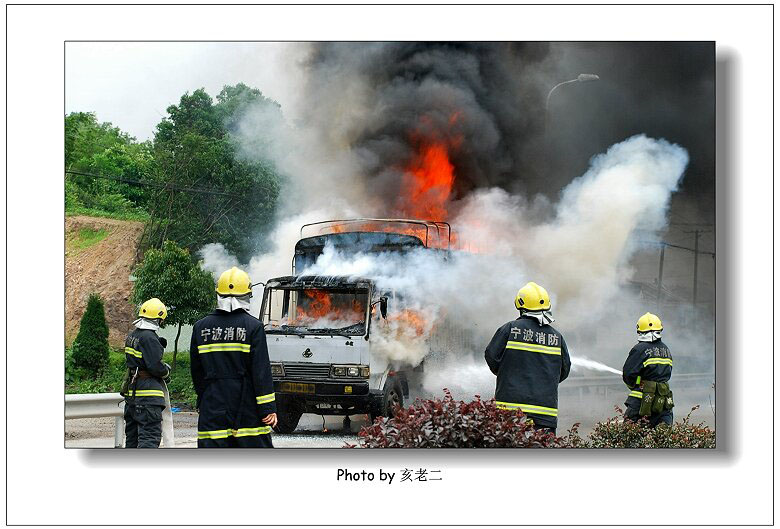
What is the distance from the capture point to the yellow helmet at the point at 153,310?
9.54 meters

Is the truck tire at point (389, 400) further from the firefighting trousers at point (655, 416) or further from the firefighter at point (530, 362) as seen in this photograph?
the firefighting trousers at point (655, 416)

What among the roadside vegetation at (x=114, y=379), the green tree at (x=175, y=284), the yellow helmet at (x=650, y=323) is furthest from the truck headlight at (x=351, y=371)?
the yellow helmet at (x=650, y=323)

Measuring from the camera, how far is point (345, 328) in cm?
1076

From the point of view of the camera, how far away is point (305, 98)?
10.4 metres

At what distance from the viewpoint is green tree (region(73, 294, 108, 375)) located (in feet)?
32.2

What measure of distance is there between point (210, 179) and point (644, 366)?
4.79m

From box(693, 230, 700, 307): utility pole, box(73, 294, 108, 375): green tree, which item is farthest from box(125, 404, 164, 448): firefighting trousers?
box(693, 230, 700, 307): utility pole

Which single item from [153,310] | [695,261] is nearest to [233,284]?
[153,310]

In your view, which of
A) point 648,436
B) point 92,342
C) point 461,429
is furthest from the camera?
point 92,342

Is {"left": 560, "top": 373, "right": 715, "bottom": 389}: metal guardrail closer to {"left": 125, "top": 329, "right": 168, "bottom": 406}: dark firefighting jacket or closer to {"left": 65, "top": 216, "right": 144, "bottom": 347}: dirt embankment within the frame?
{"left": 125, "top": 329, "right": 168, "bottom": 406}: dark firefighting jacket

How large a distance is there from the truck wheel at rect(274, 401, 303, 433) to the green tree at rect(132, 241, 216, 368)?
1.30 m

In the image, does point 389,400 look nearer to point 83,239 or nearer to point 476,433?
point 476,433
